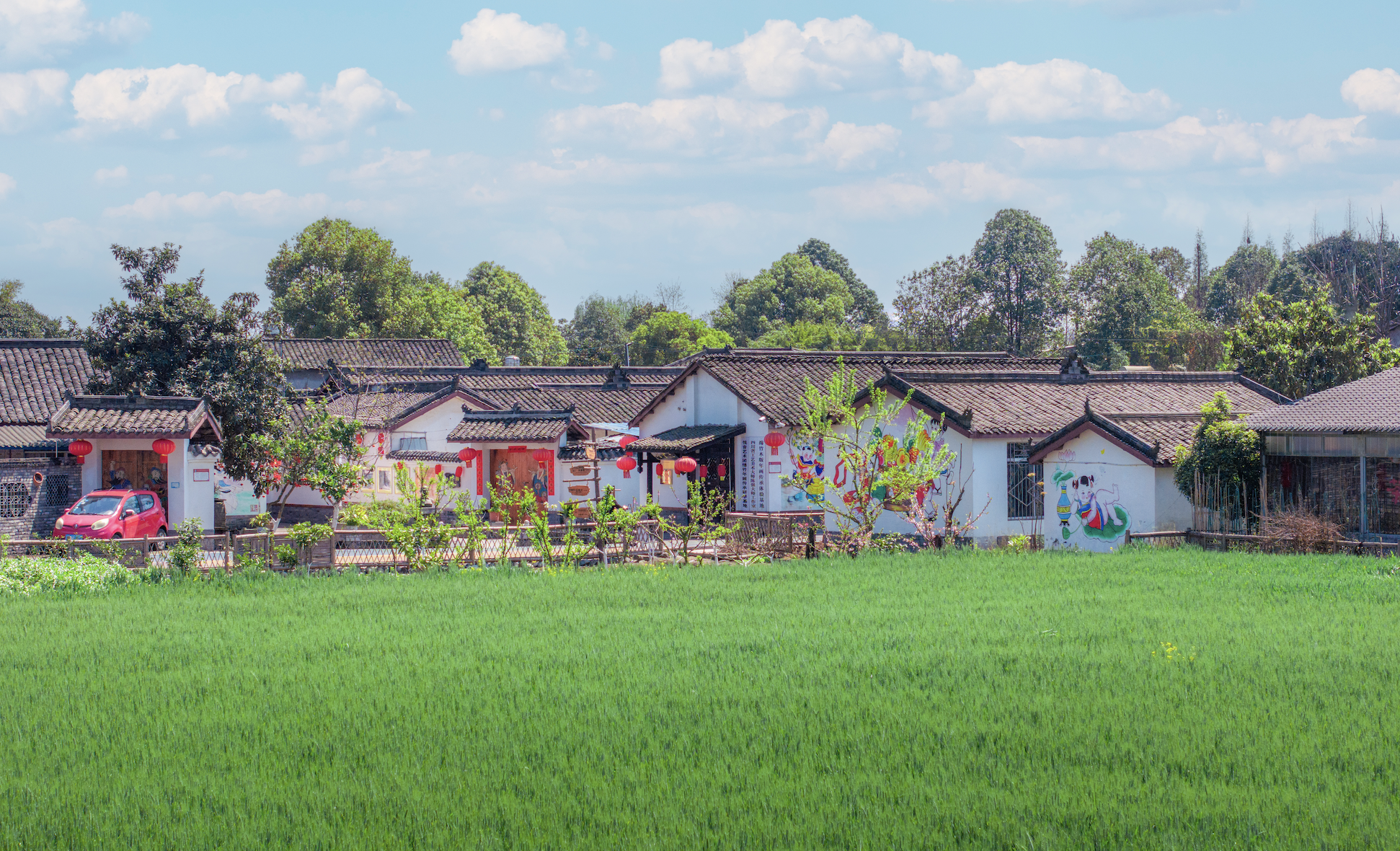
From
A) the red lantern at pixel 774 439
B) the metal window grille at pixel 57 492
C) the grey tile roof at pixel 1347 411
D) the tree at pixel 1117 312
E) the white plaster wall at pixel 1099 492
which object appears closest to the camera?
the grey tile roof at pixel 1347 411

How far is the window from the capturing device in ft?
71.8

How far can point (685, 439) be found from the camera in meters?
26.9

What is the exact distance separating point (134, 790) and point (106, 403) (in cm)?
1837

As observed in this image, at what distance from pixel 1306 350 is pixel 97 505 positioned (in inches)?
1033

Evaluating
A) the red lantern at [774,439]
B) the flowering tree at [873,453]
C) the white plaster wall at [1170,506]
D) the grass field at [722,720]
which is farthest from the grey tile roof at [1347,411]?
the red lantern at [774,439]

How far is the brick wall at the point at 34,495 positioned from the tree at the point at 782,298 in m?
43.9

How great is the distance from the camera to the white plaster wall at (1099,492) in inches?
785

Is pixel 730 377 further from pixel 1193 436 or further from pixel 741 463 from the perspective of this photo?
pixel 1193 436

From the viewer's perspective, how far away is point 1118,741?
823 cm

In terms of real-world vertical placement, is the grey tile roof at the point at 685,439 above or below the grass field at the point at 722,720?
above

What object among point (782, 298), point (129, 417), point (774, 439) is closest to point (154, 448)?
point (129, 417)

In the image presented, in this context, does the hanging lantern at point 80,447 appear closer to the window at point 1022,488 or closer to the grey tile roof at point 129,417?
the grey tile roof at point 129,417

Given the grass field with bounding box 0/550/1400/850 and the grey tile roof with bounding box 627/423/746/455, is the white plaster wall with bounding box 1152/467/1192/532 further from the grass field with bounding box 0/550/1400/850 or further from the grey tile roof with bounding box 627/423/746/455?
the grey tile roof with bounding box 627/423/746/455

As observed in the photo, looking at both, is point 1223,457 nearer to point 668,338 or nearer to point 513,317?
point 668,338
